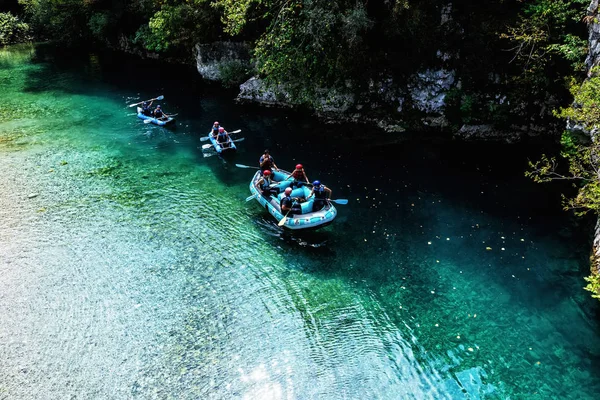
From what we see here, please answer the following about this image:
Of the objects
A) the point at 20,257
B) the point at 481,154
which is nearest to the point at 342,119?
the point at 481,154

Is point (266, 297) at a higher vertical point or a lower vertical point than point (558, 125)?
lower

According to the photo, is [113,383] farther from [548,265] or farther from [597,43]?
[597,43]

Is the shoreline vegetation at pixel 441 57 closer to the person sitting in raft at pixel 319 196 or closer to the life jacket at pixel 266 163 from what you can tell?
the life jacket at pixel 266 163

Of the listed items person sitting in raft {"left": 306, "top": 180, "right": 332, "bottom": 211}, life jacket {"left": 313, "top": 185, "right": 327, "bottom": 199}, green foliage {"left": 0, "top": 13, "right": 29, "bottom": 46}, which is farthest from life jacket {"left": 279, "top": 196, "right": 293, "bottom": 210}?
green foliage {"left": 0, "top": 13, "right": 29, "bottom": 46}

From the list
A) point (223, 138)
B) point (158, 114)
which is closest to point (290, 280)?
point (223, 138)

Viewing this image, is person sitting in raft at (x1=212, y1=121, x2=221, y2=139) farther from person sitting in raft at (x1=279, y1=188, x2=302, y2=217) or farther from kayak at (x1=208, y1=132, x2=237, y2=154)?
person sitting in raft at (x1=279, y1=188, x2=302, y2=217)

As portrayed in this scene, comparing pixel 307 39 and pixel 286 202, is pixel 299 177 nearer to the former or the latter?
pixel 286 202

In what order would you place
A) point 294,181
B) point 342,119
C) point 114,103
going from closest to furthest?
1. point 294,181
2. point 342,119
3. point 114,103

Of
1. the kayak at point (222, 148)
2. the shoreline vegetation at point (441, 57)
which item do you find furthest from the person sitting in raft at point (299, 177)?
the shoreline vegetation at point (441, 57)
